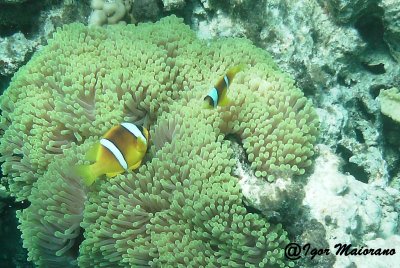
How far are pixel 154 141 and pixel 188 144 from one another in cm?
30

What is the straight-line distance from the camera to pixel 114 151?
2.45 m

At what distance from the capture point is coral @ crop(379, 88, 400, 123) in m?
4.08

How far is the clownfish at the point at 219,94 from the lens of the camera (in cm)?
258

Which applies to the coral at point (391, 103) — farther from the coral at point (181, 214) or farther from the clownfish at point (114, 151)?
the clownfish at point (114, 151)

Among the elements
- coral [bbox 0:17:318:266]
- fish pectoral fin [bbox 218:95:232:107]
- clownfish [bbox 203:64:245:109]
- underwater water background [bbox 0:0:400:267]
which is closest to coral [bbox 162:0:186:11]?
underwater water background [bbox 0:0:400:267]

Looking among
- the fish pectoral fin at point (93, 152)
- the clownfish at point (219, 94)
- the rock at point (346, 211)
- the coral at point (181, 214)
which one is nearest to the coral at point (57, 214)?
the coral at point (181, 214)

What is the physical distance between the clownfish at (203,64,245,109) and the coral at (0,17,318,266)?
0.12 meters

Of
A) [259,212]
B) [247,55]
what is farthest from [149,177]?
[247,55]

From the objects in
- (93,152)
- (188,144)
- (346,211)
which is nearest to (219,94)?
(188,144)

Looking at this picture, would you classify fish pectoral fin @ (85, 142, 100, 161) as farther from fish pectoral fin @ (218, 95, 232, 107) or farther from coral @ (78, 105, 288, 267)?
fish pectoral fin @ (218, 95, 232, 107)

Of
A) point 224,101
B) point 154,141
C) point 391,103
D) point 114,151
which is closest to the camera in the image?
point 114,151

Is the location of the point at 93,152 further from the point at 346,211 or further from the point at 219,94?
the point at 346,211

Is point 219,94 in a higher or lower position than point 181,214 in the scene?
higher

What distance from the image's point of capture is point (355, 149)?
3.87m
